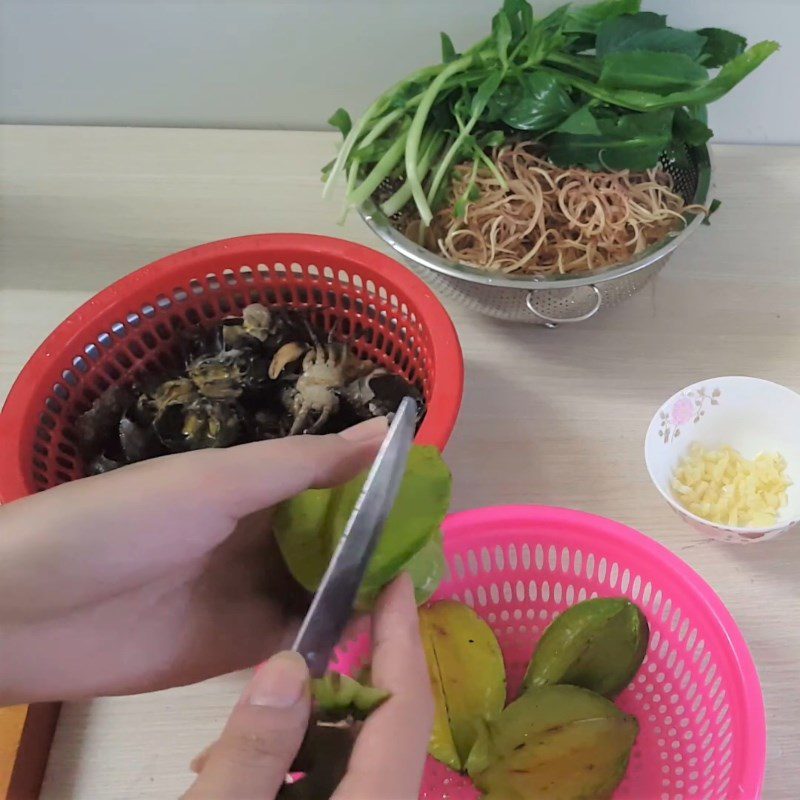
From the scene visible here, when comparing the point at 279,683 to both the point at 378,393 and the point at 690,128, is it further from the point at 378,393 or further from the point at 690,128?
the point at 690,128

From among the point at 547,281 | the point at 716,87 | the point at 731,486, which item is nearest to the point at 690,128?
the point at 716,87

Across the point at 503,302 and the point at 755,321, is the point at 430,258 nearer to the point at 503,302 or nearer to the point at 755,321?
the point at 503,302

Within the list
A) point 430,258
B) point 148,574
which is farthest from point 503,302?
point 148,574

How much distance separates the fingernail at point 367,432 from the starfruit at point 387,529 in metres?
0.03

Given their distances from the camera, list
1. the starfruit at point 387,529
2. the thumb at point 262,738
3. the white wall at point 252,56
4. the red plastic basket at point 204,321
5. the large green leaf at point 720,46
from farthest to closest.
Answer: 1. the white wall at point 252,56
2. the large green leaf at point 720,46
3. the red plastic basket at point 204,321
4. the starfruit at point 387,529
5. the thumb at point 262,738

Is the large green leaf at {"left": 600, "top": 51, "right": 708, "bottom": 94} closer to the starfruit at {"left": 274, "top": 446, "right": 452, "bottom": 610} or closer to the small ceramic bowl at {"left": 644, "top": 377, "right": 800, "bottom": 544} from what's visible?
the small ceramic bowl at {"left": 644, "top": 377, "right": 800, "bottom": 544}

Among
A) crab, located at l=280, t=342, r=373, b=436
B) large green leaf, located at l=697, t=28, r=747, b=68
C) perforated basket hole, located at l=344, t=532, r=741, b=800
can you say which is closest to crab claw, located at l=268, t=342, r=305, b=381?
crab, located at l=280, t=342, r=373, b=436

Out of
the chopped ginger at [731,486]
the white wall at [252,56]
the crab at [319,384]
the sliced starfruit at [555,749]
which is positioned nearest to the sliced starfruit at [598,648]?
the sliced starfruit at [555,749]

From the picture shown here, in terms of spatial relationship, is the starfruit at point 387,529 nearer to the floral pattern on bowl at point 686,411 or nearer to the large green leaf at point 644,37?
the floral pattern on bowl at point 686,411

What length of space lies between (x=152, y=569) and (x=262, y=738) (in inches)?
5.8

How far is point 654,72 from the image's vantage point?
62 cm

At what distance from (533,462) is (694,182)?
0.31 metres

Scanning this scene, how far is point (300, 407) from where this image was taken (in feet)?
2.08

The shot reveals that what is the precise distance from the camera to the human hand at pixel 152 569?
16.6 inches
